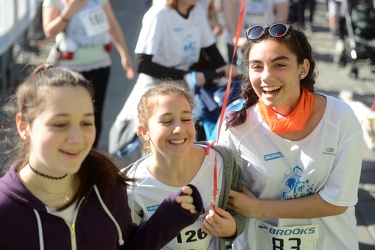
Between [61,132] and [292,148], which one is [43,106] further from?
[292,148]

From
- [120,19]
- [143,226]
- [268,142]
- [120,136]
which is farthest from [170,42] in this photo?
[120,19]

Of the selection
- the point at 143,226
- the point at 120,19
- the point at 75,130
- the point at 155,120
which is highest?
the point at 75,130

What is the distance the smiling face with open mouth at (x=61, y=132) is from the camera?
2049 millimetres

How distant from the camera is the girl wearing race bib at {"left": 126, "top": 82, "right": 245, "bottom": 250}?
2742mm

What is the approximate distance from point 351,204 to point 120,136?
2.27 meters

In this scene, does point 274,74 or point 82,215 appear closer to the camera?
point 82,215

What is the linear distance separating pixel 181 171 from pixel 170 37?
1977 mm

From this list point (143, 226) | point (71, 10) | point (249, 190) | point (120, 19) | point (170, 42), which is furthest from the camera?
point (120, 19)

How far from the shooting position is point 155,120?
2.81 meters

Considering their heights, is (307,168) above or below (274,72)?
below

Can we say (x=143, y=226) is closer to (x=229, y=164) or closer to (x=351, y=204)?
(x=229, y=164)

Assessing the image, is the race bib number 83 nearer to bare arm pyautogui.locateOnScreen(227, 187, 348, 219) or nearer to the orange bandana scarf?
bare arm pyautogui.locateOnScreen(227, 187, 348, 219)

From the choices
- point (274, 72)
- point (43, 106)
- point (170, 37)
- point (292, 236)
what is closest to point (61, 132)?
point (43, 106)

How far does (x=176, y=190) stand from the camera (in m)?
2.79
